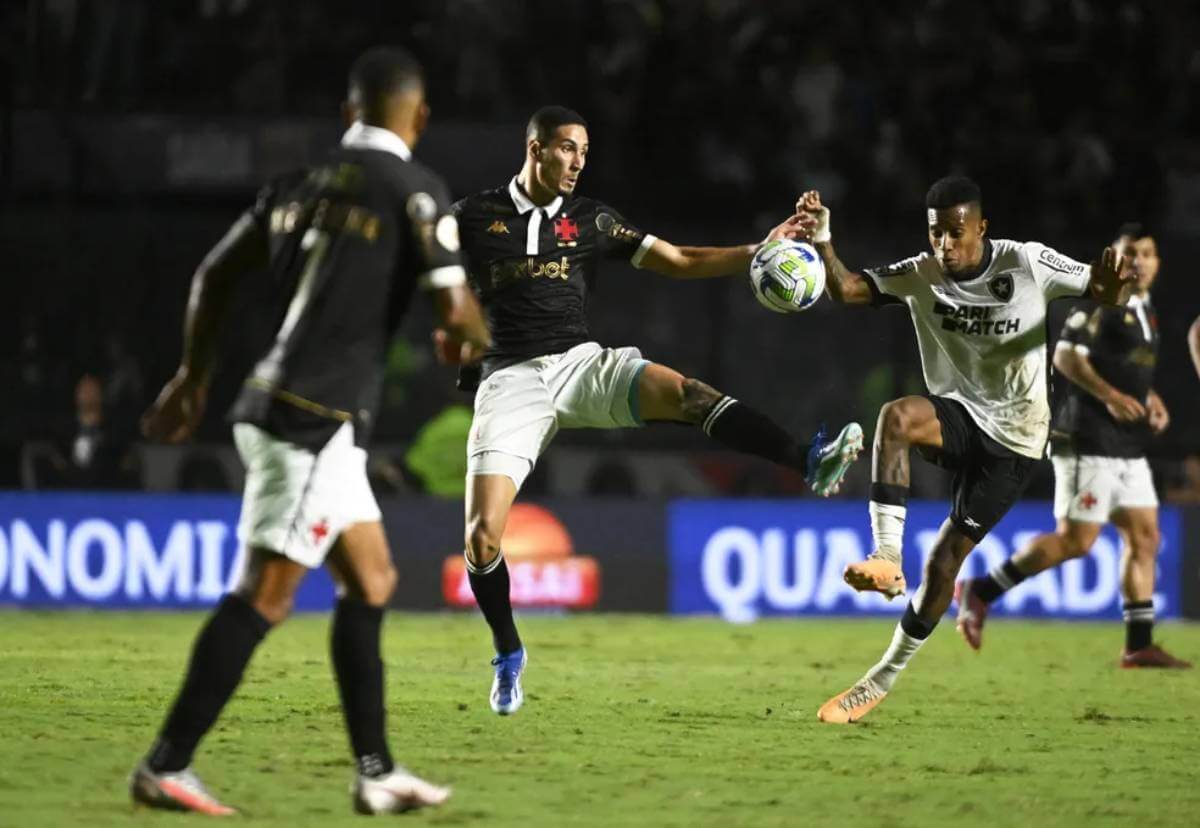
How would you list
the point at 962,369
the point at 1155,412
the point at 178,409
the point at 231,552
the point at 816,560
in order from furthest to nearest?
the point at 816,560
the point at 231,552
the point at 1155,412
the point at 962,369
the point at 178,409

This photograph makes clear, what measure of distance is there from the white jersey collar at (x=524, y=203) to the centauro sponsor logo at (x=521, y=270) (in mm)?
228

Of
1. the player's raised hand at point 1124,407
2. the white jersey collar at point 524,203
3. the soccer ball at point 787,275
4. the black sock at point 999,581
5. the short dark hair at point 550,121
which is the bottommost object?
the black sock at point 999,581

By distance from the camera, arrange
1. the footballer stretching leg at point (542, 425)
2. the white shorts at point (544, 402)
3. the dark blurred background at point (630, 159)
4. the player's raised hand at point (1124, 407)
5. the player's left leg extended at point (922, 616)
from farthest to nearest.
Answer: the dark blurred background at point (630, 159)
the player's raised hand at point (1124, 407)
the player's left leg extended at point (922, 616)
the white shorts at point (544, 402)
the footballer stretching leg at point (542, 425)

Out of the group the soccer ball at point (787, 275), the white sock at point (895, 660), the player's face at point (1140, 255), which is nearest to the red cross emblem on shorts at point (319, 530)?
the soccer ball at point (787, 275)

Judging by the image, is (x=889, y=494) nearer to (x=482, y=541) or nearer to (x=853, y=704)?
(x=853, y=704)

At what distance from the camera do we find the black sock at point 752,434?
8438 millimetres

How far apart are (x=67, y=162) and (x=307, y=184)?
42.4 feet

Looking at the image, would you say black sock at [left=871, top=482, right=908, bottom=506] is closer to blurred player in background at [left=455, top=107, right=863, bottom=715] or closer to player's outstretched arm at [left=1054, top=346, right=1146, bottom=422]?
blurred player in background at [left=455, top=107, right=863, bottom=715]

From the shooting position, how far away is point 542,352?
9.02m

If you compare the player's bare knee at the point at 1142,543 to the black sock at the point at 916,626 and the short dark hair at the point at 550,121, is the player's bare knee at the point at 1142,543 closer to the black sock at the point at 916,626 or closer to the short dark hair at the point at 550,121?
the black sock at the point at 916,626

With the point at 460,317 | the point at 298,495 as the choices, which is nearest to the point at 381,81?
the point at 460,317

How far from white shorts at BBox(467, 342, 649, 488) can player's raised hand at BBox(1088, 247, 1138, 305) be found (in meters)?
2.06

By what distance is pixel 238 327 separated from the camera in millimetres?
17547

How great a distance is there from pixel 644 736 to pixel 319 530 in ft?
8.40
